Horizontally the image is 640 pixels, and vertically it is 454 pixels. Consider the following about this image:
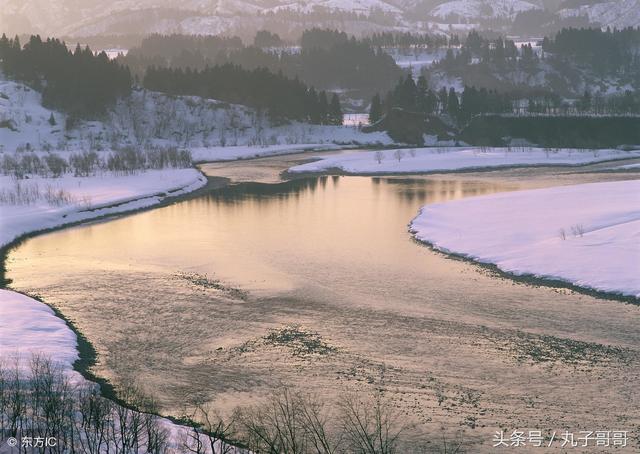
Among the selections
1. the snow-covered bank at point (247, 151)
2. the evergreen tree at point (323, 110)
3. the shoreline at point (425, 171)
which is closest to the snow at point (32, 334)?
the shoreline at point (425, 171)

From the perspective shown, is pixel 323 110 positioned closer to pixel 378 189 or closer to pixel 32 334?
pixel 378 189

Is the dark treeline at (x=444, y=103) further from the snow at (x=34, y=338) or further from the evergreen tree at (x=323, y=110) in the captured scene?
the snow at (x=34, y=338)

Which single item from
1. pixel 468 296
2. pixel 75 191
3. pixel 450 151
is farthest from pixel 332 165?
pixel 468 296

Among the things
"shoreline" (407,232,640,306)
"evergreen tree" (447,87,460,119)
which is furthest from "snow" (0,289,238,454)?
"evergreen tree" (447,87,460,119)

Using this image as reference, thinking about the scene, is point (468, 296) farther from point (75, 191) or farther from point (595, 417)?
point (75, 191)

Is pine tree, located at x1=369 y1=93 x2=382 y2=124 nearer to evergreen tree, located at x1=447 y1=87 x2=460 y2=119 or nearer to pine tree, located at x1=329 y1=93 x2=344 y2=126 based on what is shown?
pine tree, located at x1=329 y1=93 x2=344 y2=126

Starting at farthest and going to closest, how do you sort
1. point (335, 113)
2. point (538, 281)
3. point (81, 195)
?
1. point (335, 113)
2. point (81, 195)
3. point (538, 281)

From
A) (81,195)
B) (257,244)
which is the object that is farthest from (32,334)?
(81,195)
